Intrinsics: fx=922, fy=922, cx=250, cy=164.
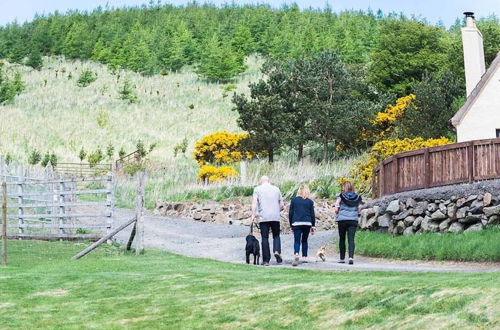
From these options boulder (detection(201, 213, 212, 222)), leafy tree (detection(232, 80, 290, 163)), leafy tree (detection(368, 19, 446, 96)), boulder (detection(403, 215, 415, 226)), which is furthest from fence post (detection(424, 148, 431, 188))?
leafy tree (detection(368, 19, 446, 96))

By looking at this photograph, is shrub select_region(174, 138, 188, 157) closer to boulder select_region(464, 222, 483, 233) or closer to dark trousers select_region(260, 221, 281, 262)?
boulder select_region(464, 222, 483, 233)

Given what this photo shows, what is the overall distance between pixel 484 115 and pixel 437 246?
504 inches

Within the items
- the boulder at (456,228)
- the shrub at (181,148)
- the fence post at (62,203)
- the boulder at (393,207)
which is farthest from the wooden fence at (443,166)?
the shrub at (181,148)

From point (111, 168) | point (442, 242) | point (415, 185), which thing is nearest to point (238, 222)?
point (415, 185)

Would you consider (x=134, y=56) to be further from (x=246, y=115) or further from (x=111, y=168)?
(x=246, y=115)

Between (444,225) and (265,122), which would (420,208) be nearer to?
(444,225)

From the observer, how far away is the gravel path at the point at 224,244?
18922 mm

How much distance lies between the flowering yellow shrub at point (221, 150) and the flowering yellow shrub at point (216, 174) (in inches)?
205

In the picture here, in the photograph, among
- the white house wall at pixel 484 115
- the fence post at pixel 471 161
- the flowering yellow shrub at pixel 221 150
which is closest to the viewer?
the fence post at pixel 471 161

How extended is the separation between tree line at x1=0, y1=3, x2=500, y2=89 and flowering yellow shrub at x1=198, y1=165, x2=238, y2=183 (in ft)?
68.4

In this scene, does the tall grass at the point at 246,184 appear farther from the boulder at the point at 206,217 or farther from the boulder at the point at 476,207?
the boulder at the point at 476,207

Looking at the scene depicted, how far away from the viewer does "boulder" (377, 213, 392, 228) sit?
80.1 feet

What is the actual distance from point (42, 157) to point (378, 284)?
55.0m

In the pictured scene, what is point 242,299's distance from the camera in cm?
1323
